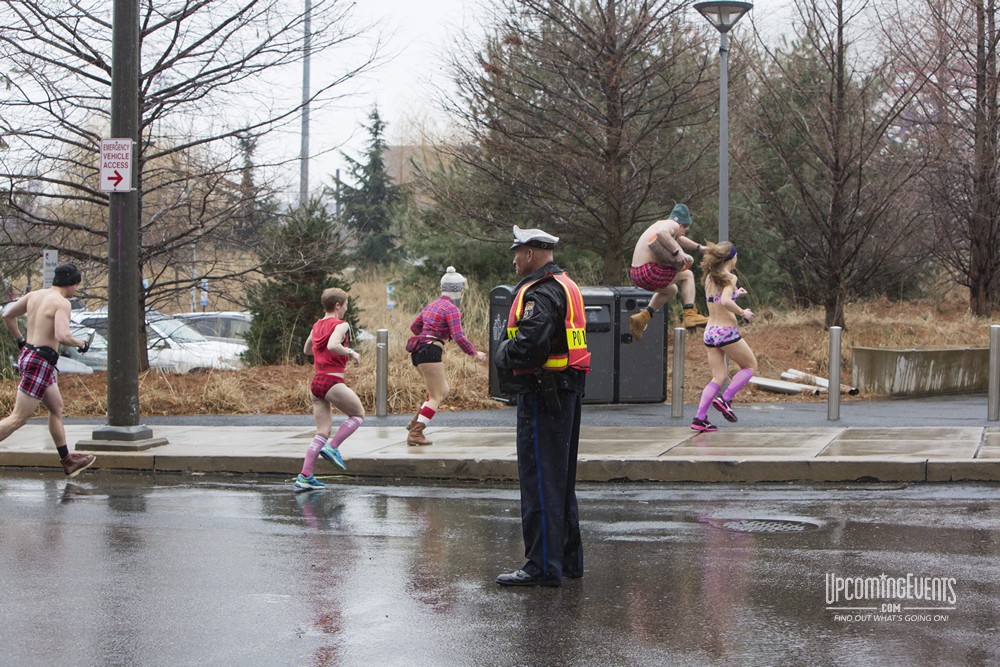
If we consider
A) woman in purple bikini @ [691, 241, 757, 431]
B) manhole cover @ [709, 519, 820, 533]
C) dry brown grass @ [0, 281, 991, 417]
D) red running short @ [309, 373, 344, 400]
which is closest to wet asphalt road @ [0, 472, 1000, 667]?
manhole cover @ [709, 519, 820, 533]

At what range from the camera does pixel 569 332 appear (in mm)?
6043

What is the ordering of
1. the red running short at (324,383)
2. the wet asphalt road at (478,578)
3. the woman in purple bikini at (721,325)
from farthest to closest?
the woman in purple bikini at (721,325) → the red running short at (324,383) → the wet asphalt road at (478,578)

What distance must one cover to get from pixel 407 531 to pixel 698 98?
1165 centimetres

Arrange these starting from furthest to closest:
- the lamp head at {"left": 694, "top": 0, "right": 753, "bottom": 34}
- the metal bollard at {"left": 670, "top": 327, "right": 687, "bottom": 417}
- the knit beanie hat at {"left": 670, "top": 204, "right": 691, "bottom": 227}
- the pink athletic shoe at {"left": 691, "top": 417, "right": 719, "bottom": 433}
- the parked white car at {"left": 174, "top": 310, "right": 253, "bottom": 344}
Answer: the parked white car at {"left": 174, "top": 310, "right": 253, "bottom": 344}
the lamp head at {"left": 694, "top": 0, "right": 753, "bottom": 34}
the metal bollard at {"left": 670, "top": 327, "right": 687, "bottom": 417}
the pink athletic shoe at {"left": 691, "top": 417, "right": 719, "bottom": 433}
the knit beanie hat at {"left": 670, "top": 204, "right": 691, "bottom": 227}

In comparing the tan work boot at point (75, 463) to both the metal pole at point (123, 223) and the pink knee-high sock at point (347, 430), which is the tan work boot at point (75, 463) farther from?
the pink knee-high sock at point (347, 430)

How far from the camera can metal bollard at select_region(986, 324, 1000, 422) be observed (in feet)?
39.3

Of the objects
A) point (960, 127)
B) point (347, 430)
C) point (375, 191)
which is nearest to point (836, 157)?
point (960, 127)

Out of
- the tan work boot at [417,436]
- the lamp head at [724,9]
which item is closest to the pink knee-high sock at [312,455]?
the tan work boot at [417,436]

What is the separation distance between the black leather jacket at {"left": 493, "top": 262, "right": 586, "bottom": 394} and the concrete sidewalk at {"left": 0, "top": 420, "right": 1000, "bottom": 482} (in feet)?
12.7

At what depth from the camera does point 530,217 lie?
60.8 feet

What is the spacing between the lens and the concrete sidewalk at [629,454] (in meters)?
9.44

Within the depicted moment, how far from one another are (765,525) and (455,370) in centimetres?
855

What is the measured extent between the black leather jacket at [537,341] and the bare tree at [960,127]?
1268 centimetres

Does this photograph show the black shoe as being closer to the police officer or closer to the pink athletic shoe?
the police officer
